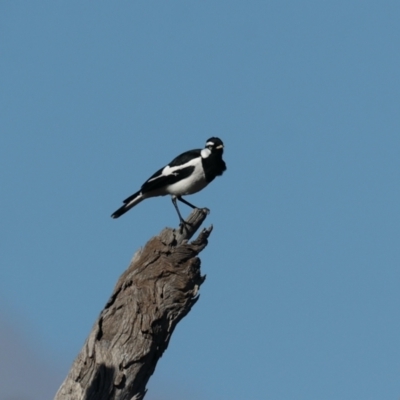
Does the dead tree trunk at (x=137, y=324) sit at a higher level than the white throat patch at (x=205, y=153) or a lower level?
lower

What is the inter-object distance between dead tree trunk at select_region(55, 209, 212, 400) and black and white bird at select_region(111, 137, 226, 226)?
5677 millimetres

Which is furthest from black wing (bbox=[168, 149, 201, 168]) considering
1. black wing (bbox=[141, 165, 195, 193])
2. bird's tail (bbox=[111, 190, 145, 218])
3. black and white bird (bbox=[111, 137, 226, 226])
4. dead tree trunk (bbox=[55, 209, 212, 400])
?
dead tree trunk (bbox=[55, 209, 212, 400])

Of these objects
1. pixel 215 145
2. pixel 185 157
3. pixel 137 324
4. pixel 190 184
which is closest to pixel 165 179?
pixel 190 184

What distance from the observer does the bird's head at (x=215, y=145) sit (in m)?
17.3

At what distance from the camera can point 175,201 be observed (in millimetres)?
17125

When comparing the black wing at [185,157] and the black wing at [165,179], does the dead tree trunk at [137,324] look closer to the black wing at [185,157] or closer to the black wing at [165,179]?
the black wing at [165,179]

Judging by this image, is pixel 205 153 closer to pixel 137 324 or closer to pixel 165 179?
pixel 165 179

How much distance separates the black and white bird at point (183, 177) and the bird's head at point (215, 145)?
0.07 m

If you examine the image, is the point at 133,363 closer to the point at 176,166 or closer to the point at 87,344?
the point at 87,344

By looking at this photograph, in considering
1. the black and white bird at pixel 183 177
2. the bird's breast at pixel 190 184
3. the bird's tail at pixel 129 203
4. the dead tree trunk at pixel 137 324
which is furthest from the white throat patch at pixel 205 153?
the dead tree trunk at pixel 137 324

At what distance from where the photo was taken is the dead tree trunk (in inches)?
388

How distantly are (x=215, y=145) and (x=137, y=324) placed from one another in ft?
24.7

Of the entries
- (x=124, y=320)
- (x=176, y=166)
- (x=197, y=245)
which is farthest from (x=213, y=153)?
(x=124, y=320)

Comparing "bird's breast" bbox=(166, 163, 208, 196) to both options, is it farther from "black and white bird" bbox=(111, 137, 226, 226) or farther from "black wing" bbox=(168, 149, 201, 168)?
"black wing" bbox=(168, 149, 201, 168)
